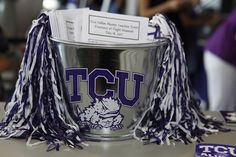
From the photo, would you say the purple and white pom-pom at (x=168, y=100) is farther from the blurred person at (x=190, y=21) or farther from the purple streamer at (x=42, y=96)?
the blurred person at (x=190, y=21)

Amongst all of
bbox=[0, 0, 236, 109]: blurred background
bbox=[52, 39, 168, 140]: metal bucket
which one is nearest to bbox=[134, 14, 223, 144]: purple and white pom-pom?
bbox=[52, 39, 168, 140]: metal bucket

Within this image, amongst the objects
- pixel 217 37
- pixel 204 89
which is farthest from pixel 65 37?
pixel 204 89

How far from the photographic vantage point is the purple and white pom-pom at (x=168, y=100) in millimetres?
638

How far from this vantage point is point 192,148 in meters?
0.61

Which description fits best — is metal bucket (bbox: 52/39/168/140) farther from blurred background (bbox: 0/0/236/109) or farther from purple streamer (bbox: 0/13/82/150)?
blurred background (bbox: 0/0/236/109)

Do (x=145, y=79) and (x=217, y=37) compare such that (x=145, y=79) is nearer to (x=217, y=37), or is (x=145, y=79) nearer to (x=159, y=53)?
(x=159, y=53)

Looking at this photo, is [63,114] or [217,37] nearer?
[63,114]

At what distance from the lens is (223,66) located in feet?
5.08

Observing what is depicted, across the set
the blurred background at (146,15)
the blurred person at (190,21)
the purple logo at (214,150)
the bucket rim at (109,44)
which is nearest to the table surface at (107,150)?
the purple logo at (214,150)

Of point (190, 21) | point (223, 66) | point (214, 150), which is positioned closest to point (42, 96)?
point (214, 150)

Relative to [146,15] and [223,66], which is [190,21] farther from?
[223,66]

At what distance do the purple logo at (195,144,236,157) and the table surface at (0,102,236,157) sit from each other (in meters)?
0.01

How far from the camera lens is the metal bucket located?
1.95 feet

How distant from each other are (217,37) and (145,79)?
100cm
